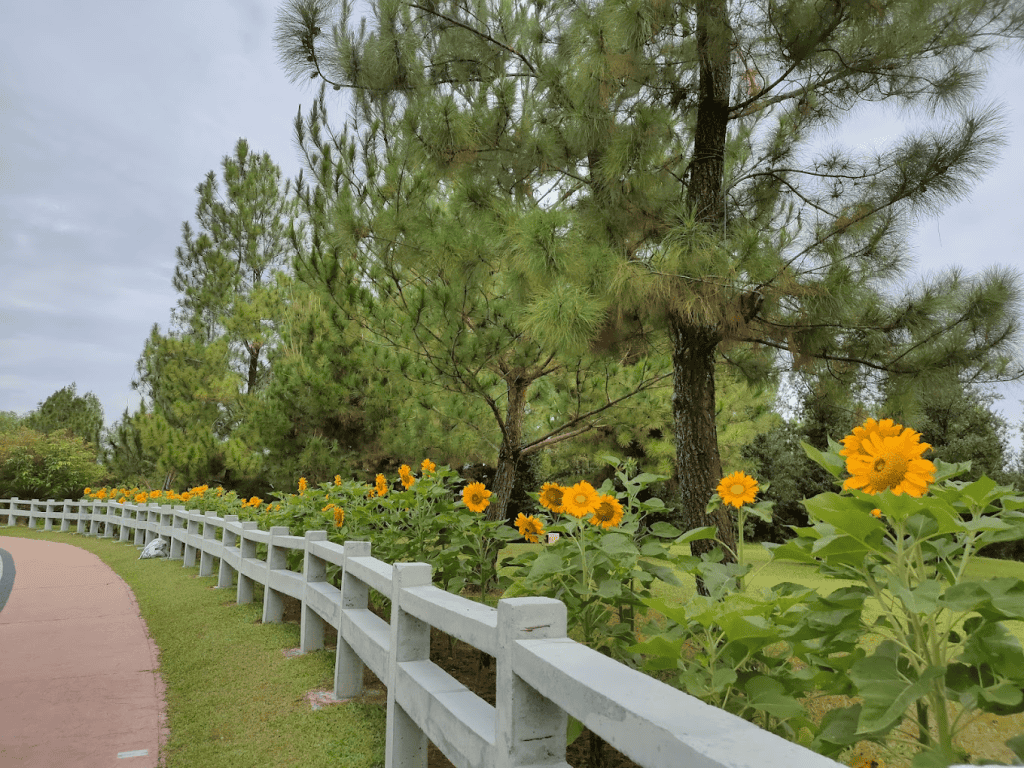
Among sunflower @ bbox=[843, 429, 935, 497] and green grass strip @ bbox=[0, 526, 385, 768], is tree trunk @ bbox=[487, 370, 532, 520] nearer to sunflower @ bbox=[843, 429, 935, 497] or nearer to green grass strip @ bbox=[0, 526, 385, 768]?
green grass strip @ bbox=[0, 526, 385, 768]

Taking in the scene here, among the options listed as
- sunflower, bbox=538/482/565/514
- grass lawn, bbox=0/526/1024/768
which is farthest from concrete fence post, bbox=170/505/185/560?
sunflower, bbox=538/482/565/514

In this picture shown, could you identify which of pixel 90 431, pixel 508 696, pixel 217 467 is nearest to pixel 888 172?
pixel 508 696

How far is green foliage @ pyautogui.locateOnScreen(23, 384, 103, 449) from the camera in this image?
90.5 feet

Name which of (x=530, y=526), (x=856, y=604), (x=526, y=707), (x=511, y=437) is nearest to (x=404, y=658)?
(x=530, y=526)

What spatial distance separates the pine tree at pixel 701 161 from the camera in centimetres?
505

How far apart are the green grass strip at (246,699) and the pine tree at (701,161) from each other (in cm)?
282

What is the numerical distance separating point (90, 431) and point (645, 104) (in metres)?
28.6

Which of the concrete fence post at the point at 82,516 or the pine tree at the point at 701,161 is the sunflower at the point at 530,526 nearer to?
the pine tree at the point at 701,161

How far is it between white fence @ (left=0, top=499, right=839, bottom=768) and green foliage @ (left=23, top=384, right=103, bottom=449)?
28175 millimetres

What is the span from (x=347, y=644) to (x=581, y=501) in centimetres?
178

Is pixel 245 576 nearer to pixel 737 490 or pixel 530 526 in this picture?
pixel 530 526

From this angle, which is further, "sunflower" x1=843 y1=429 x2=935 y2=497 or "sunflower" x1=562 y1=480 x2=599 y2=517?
"sunflower" x1=562 y1=480 x2=599 y2=517

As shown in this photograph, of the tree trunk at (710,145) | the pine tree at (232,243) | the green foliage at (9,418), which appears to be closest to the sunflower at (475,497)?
the tree trunk at (710,145)

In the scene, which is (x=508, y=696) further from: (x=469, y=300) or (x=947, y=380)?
(x=469, y=300)
